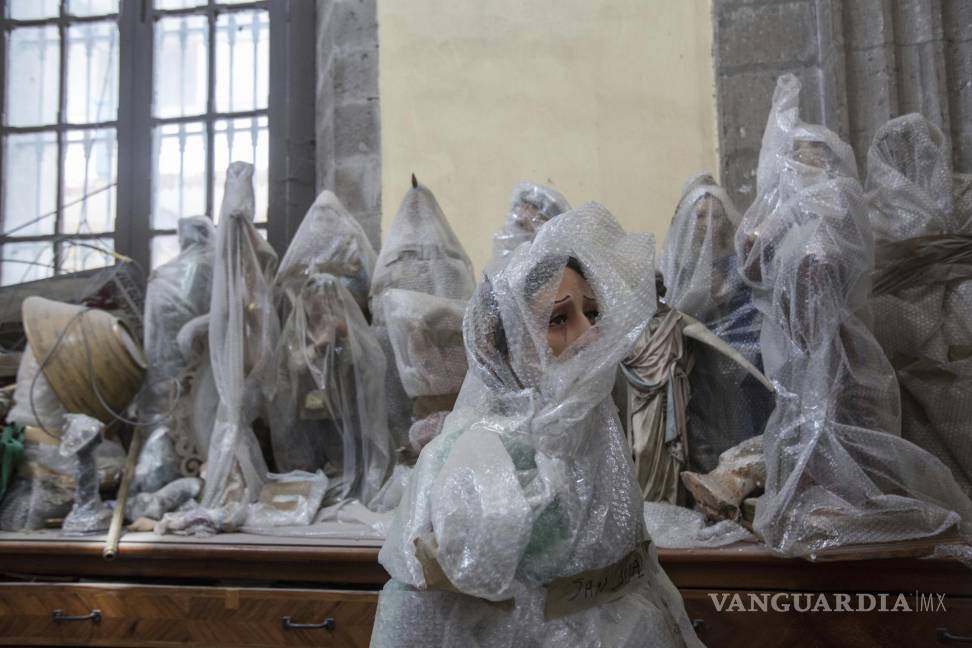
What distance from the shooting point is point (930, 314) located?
2840 mm

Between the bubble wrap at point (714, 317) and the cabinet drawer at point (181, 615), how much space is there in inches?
46.8

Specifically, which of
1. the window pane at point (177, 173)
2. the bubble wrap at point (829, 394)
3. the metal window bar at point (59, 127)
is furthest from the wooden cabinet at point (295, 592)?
the metal window bar at point (59, 127)

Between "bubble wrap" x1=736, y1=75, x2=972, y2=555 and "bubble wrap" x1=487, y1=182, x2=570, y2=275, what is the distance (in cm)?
102

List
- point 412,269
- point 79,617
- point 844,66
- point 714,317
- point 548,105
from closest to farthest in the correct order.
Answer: point 79,617, point 714,317, point 412,269, point 844,66, point 548,105

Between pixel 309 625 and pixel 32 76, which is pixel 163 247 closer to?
pixel 32 76

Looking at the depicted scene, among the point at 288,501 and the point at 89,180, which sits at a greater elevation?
the point at 89,180

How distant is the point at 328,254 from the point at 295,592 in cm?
145

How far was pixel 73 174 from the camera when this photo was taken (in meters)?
5.30

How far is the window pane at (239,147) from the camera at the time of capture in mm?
5113

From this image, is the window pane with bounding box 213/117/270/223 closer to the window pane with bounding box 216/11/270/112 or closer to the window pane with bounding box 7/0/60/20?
the window pane with bounding box 216/11/270/112

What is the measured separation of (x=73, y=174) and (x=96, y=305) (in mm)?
1323

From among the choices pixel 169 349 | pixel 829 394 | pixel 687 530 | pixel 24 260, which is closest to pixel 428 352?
pixel 687 530

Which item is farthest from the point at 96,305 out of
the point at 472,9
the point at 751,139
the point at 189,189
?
the point at 751,139

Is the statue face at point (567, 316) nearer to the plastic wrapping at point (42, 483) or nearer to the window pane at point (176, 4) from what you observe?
the plastic wrapping at point (42, 483)
